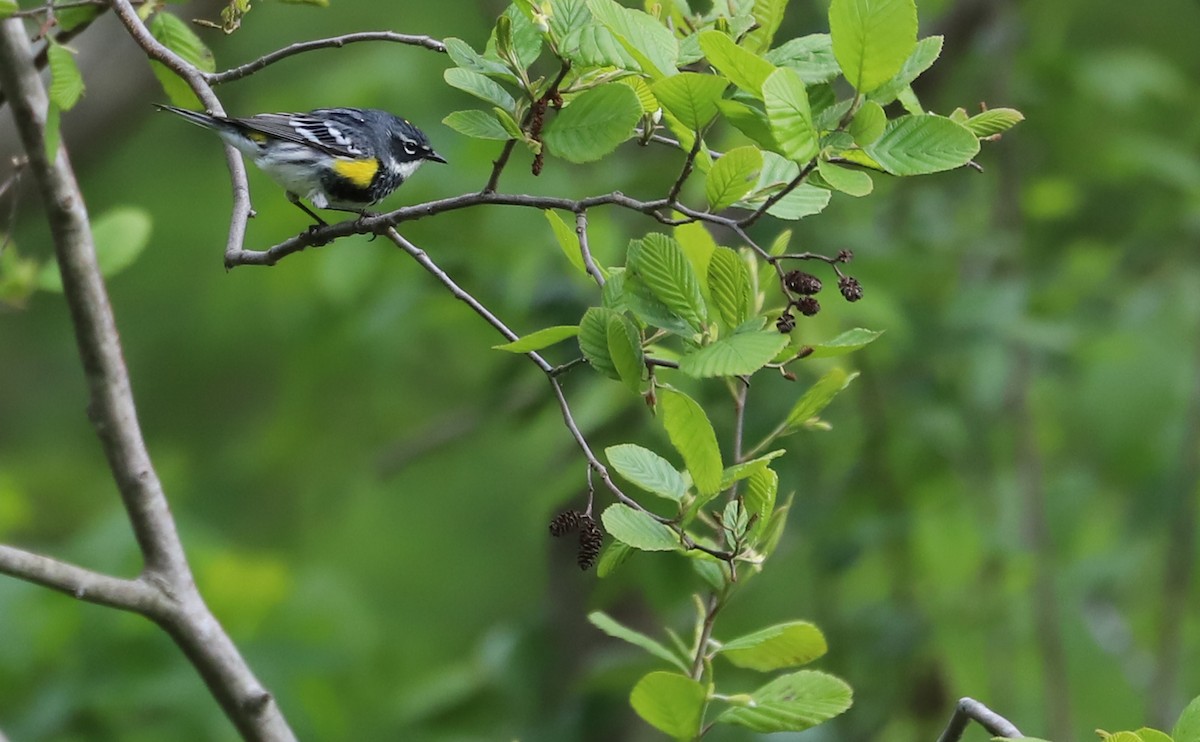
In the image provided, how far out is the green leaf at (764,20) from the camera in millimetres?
1796

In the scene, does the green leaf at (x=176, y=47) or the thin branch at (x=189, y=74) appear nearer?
the thin branch at (x=189, y=74)

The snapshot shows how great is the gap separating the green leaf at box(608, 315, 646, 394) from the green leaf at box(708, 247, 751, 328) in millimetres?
111

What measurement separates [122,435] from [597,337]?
1132 millimetres

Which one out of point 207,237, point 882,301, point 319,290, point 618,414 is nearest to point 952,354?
point 882,301

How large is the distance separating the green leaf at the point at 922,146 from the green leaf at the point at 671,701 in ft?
2.13

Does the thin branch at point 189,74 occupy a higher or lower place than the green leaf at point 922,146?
lower

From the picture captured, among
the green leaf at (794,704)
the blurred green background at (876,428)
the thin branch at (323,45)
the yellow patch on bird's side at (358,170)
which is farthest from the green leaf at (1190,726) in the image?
the yellow patch on bird's side at (358,170)

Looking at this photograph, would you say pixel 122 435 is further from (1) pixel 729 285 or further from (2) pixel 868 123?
(2) pixel 868 123

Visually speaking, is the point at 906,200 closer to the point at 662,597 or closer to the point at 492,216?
the point at 492,216

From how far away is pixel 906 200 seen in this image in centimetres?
527

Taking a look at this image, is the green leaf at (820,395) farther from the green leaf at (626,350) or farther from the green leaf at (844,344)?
the green leaf at (626,350)

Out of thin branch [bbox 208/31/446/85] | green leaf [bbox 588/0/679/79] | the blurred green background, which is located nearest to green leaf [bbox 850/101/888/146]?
green leaf [bbox 588/0/679/79]

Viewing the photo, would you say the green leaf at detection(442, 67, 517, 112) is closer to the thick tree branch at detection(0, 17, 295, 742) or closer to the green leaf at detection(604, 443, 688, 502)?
the green leaf at detection(604, 443, 688, 502)

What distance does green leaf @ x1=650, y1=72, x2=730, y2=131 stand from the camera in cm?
152
